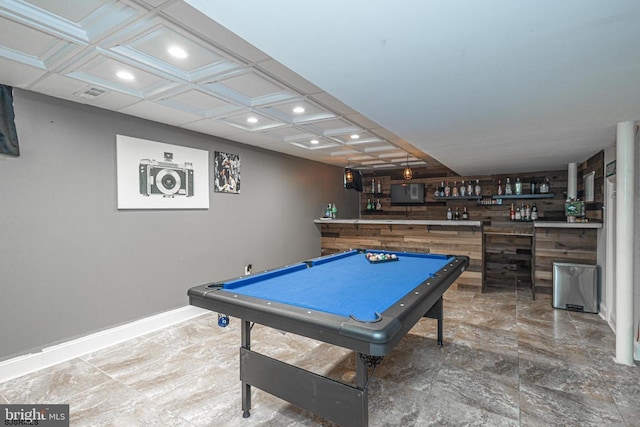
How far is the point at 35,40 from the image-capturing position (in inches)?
76.6

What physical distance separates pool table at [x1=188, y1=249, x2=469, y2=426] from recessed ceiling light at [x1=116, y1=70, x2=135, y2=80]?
1.75m

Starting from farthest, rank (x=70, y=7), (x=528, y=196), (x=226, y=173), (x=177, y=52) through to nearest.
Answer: (x=528, y=196) < (x=226, y=173) < (x=177, y=52) < (x=70, y=7)

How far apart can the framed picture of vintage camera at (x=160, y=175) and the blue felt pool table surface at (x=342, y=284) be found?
1.96m

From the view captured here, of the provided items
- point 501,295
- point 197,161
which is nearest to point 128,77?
point 197,161

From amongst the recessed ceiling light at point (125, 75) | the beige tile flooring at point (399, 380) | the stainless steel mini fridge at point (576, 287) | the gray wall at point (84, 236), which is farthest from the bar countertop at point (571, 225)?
the recessed ceiling light at point (125, 75)

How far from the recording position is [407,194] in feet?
24.5

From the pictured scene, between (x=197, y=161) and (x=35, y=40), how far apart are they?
2.18 m

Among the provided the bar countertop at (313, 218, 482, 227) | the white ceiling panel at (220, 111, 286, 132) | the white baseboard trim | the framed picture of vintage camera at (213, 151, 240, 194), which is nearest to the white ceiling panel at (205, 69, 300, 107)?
the white ceiling panel at (220, 111, 286, 132)

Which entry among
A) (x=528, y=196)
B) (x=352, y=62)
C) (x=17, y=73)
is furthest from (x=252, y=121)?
(x=528, y=196)

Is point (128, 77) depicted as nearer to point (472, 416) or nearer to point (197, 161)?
point (197, 161)

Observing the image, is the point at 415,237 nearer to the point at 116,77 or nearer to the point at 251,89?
the point at 251,89

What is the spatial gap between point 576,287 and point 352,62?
4440 millimetres

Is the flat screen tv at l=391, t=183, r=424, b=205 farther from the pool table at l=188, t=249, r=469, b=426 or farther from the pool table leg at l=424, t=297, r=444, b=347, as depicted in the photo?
the pool table at l=188, t=249, r=469, b=426

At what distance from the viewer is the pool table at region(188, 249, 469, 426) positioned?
4.66 ft
